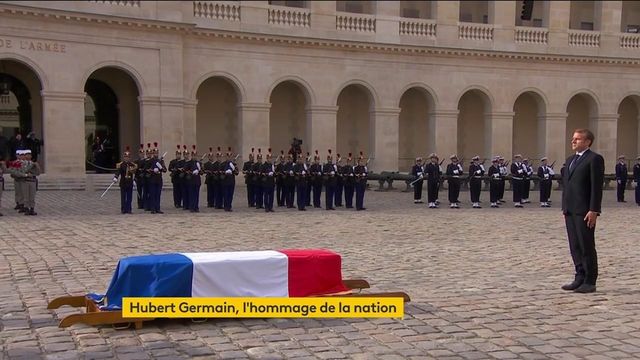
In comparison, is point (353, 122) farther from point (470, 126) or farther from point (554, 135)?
point (554, 135)

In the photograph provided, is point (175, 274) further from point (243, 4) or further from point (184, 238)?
point (243, 4)

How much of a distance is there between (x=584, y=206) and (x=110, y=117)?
26.1m

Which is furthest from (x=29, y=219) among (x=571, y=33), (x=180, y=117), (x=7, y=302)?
(x=571, y=33)

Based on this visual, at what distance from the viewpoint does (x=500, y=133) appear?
3509 centimetres

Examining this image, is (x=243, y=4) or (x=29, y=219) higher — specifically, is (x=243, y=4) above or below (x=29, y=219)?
above

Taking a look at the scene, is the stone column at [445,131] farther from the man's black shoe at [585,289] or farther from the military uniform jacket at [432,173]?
the man's black shoe at [585,289]

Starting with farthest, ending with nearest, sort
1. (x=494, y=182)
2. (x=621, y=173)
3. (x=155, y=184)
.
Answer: (x=621, y=173)
(x=494, y=182)
(x=155, y=184)

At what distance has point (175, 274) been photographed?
659 cm

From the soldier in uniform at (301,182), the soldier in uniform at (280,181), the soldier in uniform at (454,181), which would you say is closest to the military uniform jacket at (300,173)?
the soldier in uniform at (301,182)

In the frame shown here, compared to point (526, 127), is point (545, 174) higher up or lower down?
lower down

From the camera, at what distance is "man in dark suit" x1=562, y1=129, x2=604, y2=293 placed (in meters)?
8.24

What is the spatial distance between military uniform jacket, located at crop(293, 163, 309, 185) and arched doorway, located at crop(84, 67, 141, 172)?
12.5 metres

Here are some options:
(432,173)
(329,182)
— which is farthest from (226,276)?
(432,173)

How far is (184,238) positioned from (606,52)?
3122cm
